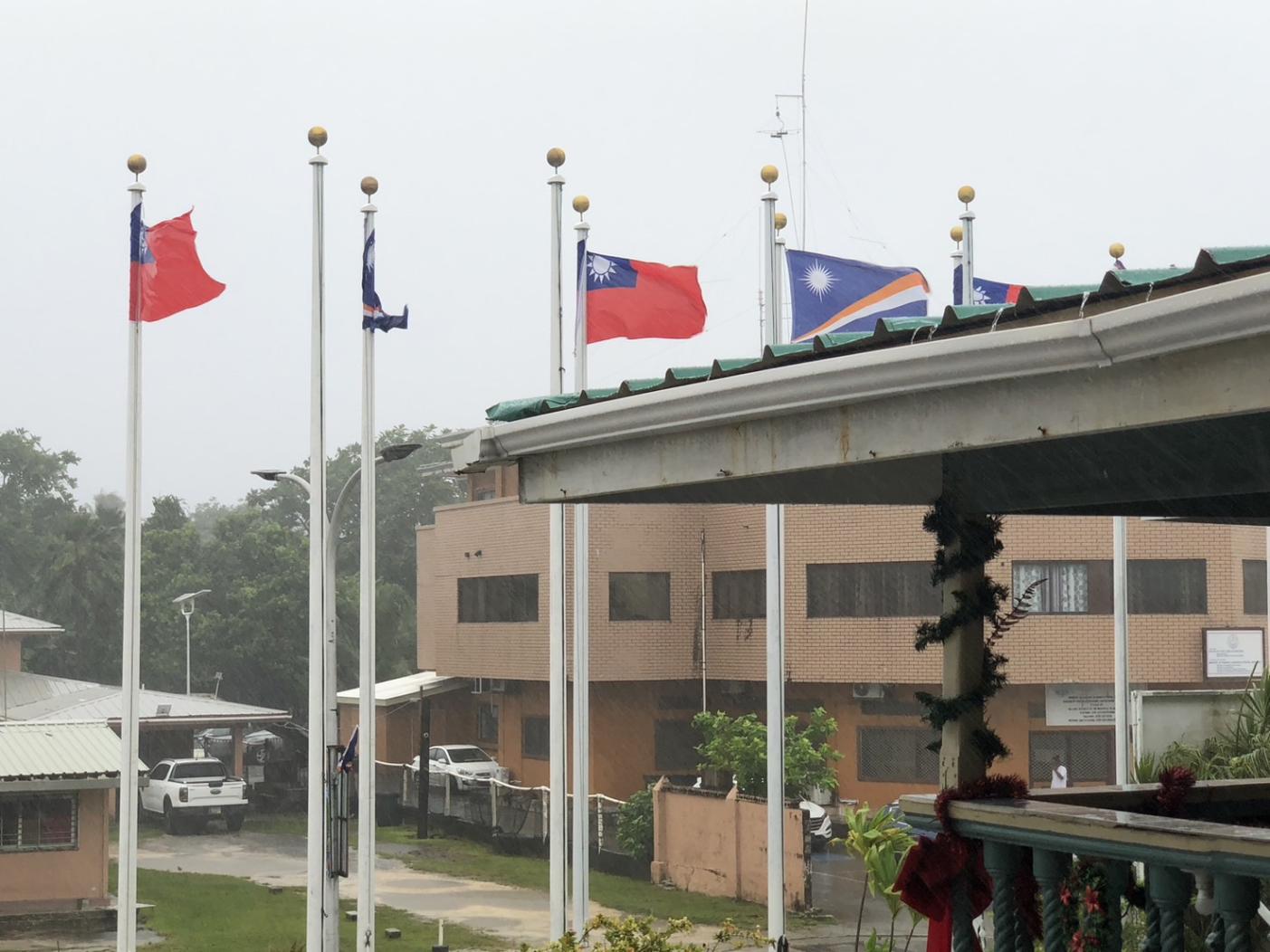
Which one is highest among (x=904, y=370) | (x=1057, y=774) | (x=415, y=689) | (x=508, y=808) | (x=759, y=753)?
(x=904, y=370)

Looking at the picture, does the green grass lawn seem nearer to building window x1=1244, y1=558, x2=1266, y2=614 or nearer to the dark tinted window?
the dark tinted window

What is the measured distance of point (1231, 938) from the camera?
15.4 ft

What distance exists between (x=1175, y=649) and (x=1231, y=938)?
34.0 meters

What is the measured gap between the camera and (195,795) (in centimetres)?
4606

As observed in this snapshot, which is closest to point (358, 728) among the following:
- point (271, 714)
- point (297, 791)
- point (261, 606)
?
point (271, 714)

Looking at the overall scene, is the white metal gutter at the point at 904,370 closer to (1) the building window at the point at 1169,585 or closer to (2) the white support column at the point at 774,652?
(2) the white support column at the point at 774,652

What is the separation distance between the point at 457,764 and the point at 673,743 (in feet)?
21.0

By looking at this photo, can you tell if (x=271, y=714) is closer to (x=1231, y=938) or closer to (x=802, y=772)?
(x=802, y=772)

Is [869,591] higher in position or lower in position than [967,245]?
lower

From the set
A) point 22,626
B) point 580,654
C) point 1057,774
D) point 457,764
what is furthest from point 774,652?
point 22,626

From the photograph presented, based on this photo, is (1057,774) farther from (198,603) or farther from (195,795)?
(198,603)

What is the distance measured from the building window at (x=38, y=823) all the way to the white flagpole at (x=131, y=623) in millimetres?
11722

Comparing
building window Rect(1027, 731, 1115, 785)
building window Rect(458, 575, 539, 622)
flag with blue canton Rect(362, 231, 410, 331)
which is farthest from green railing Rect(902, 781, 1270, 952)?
building window Rect(458, 575, 539, 622)

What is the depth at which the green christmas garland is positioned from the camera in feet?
19.5
